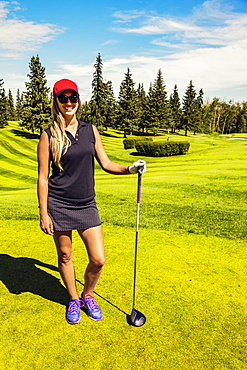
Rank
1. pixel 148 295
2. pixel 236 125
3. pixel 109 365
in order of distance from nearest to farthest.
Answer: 1. pixel 109 365
2. pixel 148 295
3. pixel 236 125

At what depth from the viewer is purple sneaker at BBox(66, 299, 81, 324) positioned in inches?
137

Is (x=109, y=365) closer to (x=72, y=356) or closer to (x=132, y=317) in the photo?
(x=72, y=356)

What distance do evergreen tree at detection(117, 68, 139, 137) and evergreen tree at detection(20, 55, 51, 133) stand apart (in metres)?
19.5

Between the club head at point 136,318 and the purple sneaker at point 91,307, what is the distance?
1.11 feet

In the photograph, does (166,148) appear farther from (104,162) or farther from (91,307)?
(91,307)

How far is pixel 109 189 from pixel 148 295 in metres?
9.57

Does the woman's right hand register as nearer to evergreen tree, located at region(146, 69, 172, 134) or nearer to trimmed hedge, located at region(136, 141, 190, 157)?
trimmed hedge, located at region(136, 141, 190, 157)

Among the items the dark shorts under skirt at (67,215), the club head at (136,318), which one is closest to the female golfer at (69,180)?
the dark shorts under skirt at (67,215)

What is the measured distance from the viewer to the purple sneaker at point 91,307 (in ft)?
11.6

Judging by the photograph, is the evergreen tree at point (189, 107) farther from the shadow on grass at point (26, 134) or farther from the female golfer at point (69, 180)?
the female golfer at point (69, 180)

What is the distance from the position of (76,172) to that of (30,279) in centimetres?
193

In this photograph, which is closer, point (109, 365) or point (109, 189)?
point (109, 365)

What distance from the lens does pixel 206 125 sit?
360 feet

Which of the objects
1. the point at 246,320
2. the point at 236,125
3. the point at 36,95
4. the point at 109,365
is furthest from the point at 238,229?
the point at 236,125
